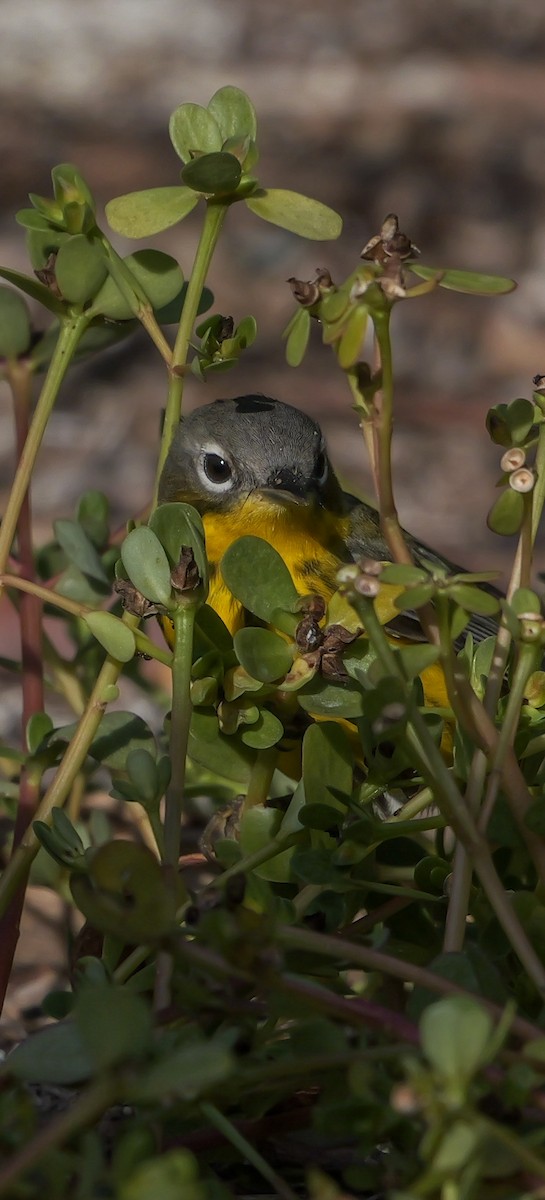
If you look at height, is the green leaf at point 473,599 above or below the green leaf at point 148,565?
above

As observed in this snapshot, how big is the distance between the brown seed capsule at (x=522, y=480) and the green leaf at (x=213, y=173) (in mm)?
564

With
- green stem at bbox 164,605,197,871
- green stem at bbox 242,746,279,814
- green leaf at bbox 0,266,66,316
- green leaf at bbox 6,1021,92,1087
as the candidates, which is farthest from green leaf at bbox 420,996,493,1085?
green leaf at bbox 0,266,66,316

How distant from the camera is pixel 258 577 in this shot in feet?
5.34

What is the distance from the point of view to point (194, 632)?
1.76 meters

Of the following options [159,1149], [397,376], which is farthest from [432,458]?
[159,1149]

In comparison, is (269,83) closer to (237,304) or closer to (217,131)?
(237,304)

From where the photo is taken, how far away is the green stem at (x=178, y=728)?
1487mm

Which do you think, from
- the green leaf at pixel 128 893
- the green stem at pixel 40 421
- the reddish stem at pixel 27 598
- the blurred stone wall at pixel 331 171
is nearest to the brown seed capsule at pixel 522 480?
the green leaf at pixel 128 893

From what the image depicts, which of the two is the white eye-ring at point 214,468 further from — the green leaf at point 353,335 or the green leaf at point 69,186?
the green leaf at point 353,335

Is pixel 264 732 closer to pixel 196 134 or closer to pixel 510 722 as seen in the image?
pixel 510 722

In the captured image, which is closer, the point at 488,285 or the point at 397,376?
the point at 488,285

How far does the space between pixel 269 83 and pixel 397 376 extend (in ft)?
9.34

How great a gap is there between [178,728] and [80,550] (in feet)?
3.46

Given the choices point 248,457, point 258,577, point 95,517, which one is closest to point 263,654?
point 258,577
